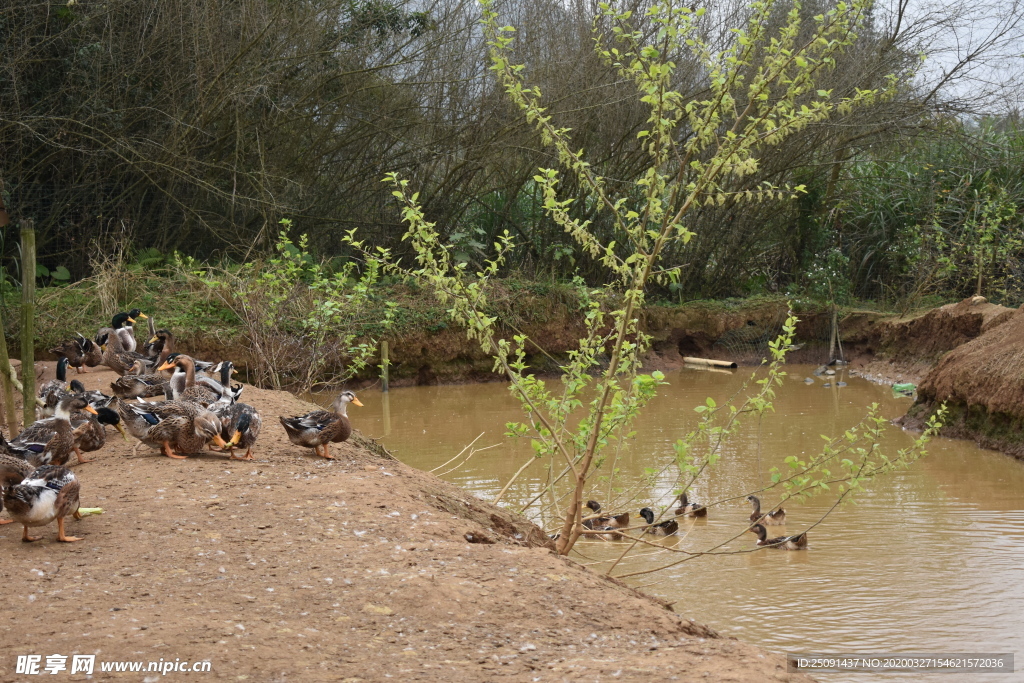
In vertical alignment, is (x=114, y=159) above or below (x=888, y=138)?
below

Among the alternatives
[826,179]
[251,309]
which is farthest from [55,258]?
[826,179]

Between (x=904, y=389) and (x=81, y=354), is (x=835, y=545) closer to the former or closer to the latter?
(x=81, y=354)

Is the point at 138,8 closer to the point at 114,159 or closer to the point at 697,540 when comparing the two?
the point at 114,159

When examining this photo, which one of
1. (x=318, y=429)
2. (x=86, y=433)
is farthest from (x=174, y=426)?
(x=318, y=429)

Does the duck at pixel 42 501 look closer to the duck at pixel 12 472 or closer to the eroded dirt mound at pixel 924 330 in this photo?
the duck at pixel 12 472

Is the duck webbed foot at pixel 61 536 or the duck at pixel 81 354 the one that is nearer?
the duck webbed foot at pixel 61 536

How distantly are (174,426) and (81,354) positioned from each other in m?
5.10

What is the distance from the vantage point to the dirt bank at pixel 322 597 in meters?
3.59

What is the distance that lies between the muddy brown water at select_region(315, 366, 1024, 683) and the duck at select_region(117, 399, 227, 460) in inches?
Answer: 111

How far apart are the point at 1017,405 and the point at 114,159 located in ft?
42.3

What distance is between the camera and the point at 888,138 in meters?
19.9

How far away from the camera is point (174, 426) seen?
6.41m

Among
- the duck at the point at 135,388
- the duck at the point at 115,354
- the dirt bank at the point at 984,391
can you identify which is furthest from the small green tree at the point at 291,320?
the dirt bank at the point at 984,391

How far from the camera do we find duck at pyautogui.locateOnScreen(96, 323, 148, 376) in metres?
10.5
